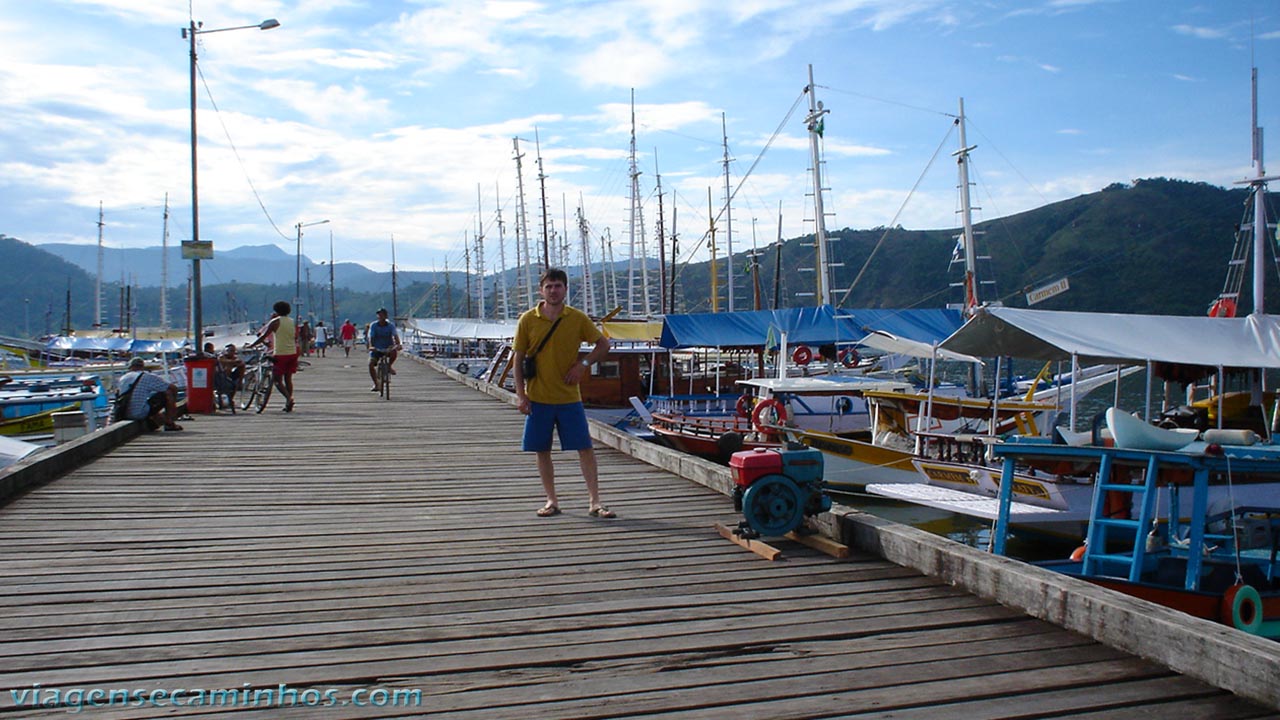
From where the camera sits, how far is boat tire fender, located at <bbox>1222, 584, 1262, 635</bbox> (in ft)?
21.7

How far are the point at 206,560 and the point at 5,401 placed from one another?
20681mm

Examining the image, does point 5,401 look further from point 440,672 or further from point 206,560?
Answer: point 440,672

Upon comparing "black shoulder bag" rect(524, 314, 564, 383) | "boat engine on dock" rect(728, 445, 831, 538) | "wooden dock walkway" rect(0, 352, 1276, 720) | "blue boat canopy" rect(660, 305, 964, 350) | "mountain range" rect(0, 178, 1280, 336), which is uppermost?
"mountain range" rect(0, 178, 1280, 336)

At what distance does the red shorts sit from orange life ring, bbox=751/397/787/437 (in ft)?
31.5

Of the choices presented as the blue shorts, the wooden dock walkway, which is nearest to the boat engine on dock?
the wooden dock walkway

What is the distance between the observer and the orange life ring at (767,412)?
2042cm

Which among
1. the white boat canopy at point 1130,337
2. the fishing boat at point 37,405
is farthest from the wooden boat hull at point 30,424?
the white boat canopy at point 1130,337

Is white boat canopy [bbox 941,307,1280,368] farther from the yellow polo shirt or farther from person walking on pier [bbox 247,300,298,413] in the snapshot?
person walking on pier [bbox 247,300,298,413]

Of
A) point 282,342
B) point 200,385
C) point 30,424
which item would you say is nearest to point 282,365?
point 282,342

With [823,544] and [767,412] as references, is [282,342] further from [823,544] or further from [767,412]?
[823,544]

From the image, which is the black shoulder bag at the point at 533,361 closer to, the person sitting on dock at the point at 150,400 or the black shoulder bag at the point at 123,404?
the person sitting on dock at the point at 150,400

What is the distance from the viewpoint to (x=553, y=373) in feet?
22.5

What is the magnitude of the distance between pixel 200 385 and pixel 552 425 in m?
11.0


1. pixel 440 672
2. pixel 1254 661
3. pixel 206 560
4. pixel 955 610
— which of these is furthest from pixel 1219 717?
pixel 206 560
